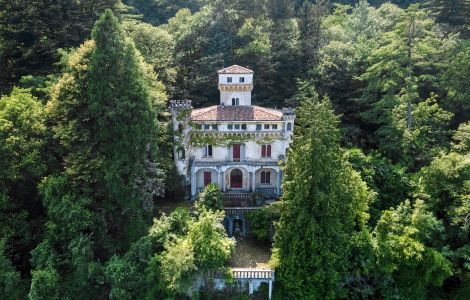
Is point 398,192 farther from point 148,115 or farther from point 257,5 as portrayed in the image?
point 257,5

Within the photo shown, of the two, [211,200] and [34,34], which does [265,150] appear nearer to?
[211,200]

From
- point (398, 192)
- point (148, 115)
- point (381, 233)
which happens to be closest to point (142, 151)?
point (148, 115)

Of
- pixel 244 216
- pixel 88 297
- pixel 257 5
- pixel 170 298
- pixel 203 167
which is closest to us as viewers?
pixel 170 298

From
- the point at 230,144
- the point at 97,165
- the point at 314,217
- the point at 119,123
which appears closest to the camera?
the point at 314,217

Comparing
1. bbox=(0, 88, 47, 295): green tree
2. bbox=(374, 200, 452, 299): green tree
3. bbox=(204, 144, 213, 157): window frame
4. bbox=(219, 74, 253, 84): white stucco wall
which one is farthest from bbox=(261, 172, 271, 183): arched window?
bbox=(0, 88, 47, 295): green tree

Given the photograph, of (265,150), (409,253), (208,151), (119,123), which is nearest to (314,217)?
(409,253)

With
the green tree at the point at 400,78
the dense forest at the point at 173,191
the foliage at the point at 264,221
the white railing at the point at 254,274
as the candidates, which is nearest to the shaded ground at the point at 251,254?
the foliage at the point at 264,221
